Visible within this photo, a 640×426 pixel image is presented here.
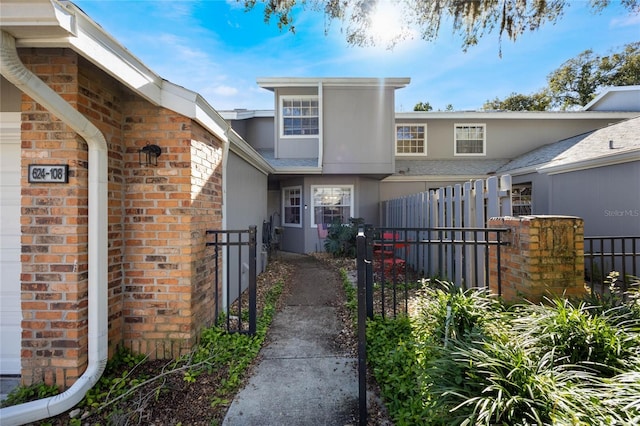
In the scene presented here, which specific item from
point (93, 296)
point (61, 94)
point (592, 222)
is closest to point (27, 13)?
point (61, 94)

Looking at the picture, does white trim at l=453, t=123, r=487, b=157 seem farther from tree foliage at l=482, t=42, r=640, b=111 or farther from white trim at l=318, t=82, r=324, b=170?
tree foliage at l=482, t=42, r=640, b=111

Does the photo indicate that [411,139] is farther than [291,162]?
Yes

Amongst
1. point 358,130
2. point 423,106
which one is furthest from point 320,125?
point 423,106

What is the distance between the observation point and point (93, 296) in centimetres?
256

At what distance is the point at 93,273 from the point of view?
8.46 ft

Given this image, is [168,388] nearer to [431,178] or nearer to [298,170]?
[298,170]

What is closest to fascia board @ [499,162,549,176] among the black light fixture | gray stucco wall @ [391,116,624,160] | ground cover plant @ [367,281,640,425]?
gray stucco wall @ [391,116,624,160]

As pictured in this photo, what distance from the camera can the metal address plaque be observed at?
2516 millimetres

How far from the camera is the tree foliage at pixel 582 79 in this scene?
19.0 m

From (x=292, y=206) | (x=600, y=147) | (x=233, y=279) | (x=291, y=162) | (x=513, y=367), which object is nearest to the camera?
(x=513, y=367)

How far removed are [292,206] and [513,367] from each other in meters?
9.43

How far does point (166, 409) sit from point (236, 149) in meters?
3.72

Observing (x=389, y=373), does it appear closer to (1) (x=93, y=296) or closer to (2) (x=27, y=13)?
(1) (x=93, y=296)

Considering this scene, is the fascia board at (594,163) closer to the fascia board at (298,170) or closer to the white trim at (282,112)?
the fascia board at (298,170)
